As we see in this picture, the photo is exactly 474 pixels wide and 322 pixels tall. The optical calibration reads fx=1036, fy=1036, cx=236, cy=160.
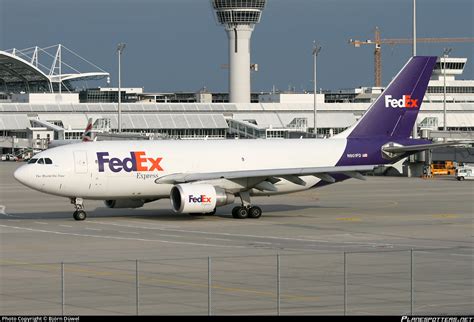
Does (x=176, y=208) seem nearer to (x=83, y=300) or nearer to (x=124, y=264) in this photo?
(x=124, y=264)

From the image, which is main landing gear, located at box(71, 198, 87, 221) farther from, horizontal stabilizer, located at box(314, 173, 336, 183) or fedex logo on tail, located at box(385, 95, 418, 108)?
fedex logo on tail, located at box(385, 95, 418, 108)

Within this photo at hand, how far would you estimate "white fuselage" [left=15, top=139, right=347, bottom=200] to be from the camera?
1913 inches

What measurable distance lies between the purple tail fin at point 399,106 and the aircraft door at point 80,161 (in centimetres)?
1478

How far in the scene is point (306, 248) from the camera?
3762cm

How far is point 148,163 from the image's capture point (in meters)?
49.7

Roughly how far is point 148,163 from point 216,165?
12.1 feet

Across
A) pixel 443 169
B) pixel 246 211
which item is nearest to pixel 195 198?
pixel 246 211

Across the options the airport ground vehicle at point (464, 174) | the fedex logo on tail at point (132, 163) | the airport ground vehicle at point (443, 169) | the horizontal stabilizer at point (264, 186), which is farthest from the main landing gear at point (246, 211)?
the airport ground vehicle at point (443, 169)

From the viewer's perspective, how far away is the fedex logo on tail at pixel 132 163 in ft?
161

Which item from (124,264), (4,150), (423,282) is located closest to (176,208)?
(124,264)

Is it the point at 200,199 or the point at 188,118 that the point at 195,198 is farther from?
the point at 188,118

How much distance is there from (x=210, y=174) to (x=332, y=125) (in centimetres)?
12767

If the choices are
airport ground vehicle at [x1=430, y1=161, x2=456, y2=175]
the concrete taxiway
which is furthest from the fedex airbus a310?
airport ground vehicle at [x1=430, y1=161, x2=456, y2=175]

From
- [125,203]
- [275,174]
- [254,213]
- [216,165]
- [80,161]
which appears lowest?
[254,213]
